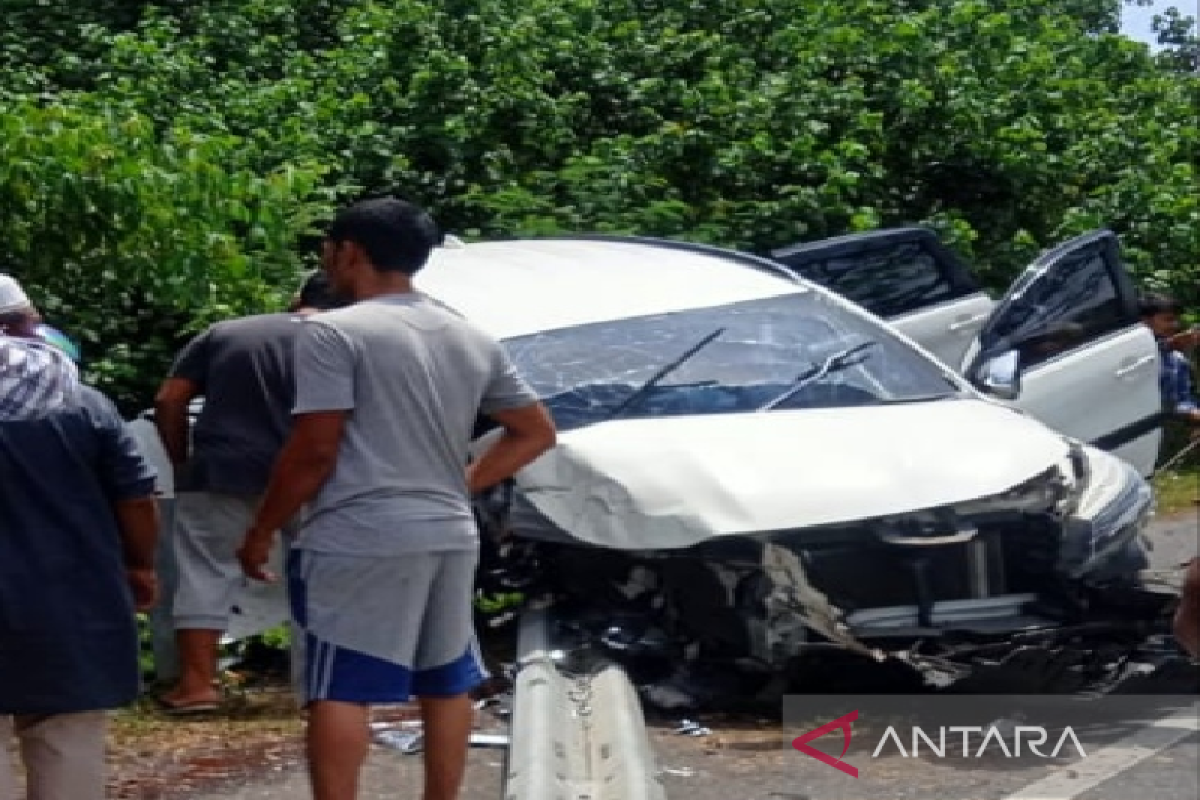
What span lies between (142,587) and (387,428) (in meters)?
0.66

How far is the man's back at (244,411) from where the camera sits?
6.46m

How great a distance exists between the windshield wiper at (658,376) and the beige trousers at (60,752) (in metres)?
3.17

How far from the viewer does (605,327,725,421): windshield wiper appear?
7.40m

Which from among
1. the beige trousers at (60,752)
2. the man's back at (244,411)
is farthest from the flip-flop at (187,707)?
the beige trousers at (60,752)

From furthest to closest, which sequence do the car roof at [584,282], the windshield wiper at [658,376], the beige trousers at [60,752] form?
the car roof at [584,282] → the windshield wiper at [658,376] → the beige trousers at [60,752]

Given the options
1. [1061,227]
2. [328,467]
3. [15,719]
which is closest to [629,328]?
[328,467]

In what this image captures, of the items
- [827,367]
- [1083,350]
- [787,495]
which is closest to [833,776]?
[787,495]

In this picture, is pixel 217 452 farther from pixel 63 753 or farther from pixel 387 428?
pixel 63 753

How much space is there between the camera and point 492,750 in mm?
6336

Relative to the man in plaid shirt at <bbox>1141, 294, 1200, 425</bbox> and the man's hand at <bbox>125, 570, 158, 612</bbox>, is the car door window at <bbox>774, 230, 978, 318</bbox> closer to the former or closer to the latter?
the man in plaid shirt at <bbox>1141, 294, 1200, 425</bbox>

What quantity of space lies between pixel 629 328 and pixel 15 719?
394 centimetres

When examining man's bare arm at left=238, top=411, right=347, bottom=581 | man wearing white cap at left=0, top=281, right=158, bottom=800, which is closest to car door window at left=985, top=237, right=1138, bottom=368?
man's bare arm at left=238, top=411, right=347, bottom=581

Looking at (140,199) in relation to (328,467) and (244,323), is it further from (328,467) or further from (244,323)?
(328,467)

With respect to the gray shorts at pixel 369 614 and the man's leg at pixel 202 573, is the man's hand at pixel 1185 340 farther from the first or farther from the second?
the gray shorts at pixel 369 614
